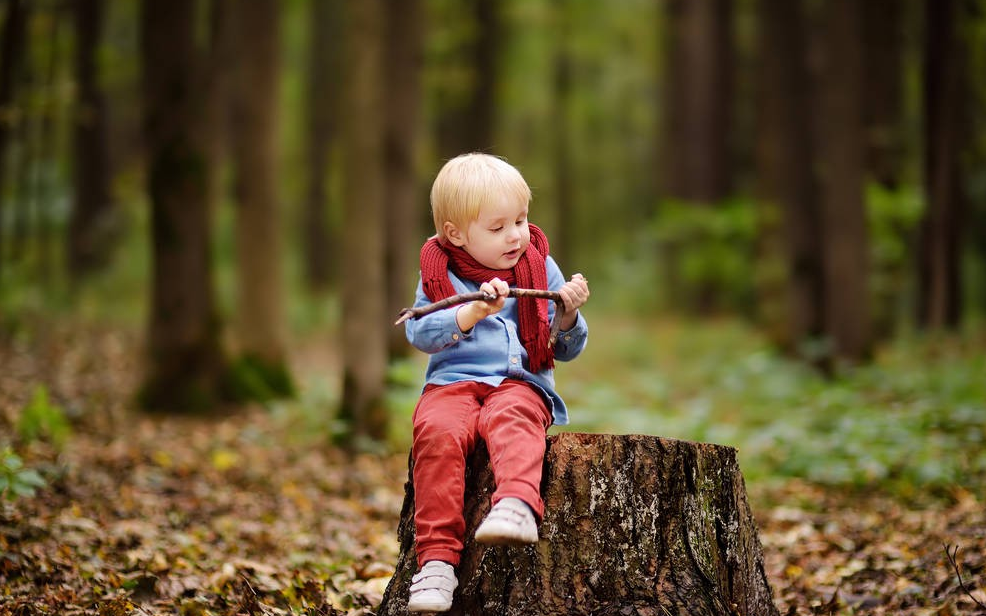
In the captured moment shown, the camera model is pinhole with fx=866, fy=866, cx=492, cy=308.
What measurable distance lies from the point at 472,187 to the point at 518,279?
430 mm

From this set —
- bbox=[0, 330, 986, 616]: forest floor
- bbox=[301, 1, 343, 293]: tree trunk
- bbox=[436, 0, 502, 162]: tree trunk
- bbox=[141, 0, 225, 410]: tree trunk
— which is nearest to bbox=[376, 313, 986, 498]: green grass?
bbox=[0, 330, 986, 616]: forest floor

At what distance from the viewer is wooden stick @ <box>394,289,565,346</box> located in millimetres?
3137

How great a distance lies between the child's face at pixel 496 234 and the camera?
3293mm

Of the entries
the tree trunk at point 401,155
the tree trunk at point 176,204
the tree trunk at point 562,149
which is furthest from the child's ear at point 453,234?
the tree trunk at point 562,149

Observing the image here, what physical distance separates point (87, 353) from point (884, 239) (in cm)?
1174

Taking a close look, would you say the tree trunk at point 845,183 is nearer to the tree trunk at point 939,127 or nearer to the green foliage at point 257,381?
the tree trunk at point 939,127

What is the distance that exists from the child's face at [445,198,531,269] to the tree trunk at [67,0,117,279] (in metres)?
16.0

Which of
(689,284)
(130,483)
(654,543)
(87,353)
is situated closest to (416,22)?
(87,353)

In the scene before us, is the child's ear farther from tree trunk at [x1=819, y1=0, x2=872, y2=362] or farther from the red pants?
tree trunk at [x1=819, y1=0, x2=872, y2=362]

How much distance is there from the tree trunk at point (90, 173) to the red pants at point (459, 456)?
16.3 metres

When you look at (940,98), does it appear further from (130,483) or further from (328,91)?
(328,91)

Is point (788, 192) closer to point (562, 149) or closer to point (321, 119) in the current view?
point (321, 119)

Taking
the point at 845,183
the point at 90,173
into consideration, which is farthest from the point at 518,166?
the point at 90,173

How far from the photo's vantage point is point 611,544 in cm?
317
